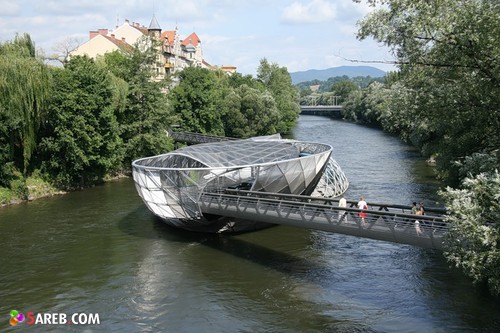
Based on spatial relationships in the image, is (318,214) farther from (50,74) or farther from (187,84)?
(187,84)

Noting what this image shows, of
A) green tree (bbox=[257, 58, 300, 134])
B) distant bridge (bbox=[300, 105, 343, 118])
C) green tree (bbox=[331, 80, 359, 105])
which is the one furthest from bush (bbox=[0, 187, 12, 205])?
green tree (bbox=[331, 80, 359, 105])

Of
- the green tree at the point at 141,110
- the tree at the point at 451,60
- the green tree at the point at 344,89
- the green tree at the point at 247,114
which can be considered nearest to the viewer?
the tree at the point at 451,60

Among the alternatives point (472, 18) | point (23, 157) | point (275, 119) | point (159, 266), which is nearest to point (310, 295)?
point (159, 266)

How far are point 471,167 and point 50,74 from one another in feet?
109

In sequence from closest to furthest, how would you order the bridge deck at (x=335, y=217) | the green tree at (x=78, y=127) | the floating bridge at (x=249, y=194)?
the bridge deck at (x=335, y=217)
the floating bridge at (x=249, y=194)
the green tree at (x=78, y=127)

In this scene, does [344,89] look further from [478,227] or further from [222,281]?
[478,227]

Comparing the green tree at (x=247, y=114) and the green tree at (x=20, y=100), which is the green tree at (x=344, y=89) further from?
the green tree at (x=20, y=100)

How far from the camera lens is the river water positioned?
17.5m

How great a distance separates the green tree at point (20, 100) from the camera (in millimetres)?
36188

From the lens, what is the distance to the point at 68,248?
26.1m

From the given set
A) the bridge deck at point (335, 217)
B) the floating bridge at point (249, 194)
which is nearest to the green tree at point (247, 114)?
the floating bridge at point (249, 194)

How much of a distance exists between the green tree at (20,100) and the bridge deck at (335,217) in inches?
741

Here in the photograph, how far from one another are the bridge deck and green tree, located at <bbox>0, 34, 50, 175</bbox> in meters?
18.8

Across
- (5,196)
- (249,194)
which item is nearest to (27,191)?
(5,196)
